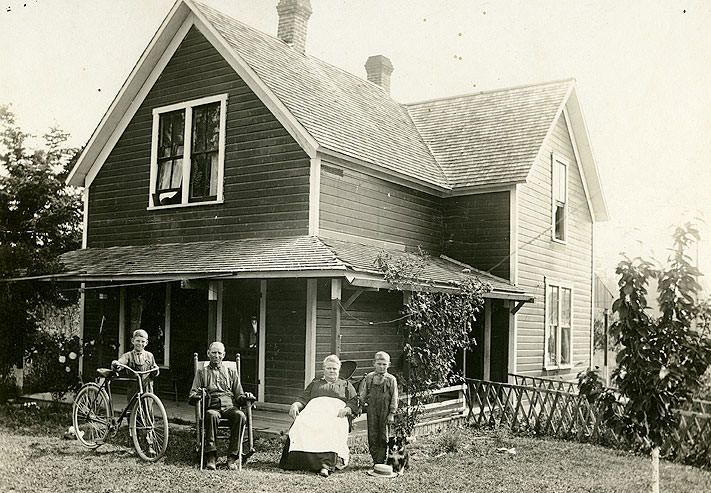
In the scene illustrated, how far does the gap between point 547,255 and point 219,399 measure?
408 inches

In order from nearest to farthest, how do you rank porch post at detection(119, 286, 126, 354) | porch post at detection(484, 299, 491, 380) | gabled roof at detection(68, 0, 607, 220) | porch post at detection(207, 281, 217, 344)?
porch post at detection(207, 281, 217, 344)
gabled roof at detection(68, 0, 607, 220)
porch post at detection(119, 286, 126, 354)
porch post at detection(484, 299, 491, 380)

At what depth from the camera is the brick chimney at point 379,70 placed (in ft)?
67.6

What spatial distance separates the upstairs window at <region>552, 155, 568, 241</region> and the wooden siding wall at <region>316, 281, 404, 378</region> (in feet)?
19.9

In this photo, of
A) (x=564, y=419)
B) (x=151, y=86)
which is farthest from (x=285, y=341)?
(x=151, y=86)

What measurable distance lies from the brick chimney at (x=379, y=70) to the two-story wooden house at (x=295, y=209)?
180 cm

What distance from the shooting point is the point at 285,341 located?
12938mm

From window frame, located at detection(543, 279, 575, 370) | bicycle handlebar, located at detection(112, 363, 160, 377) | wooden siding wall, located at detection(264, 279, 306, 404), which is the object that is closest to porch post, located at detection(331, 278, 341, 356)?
wooden siding wall, located at detection(264, 279, 306, 404)

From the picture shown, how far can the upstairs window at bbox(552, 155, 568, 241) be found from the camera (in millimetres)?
18172

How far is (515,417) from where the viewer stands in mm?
13539

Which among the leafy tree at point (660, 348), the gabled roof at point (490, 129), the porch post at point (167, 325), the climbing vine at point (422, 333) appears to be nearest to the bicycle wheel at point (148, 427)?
the climbing vine at point (422, 333)

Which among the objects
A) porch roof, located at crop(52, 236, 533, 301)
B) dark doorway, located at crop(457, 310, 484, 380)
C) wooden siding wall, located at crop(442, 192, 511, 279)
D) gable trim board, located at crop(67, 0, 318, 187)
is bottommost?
dark doorway, located at crop(457, 310, 484, 380)

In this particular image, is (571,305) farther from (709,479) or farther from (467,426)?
(709,479)

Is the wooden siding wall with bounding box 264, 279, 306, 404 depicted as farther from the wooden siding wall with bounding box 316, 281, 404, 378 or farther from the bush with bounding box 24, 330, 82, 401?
the bush with bounding box 24, 330, 82, 401

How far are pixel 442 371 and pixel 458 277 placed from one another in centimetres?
305
